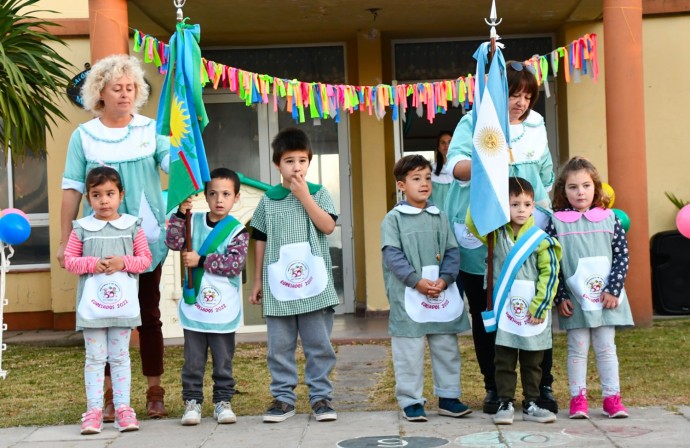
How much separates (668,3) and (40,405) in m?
6.92

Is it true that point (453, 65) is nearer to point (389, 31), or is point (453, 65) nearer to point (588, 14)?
point (389, 31)

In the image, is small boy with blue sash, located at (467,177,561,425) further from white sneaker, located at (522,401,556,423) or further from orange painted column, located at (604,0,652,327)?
orange painted column, located at (604,0,652,327)

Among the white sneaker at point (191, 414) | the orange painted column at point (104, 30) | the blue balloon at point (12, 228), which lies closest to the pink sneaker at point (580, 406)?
the white sneaker at point (191, 414)

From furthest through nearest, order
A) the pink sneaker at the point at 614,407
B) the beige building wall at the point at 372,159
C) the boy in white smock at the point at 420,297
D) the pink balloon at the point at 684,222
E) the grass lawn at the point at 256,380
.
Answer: the beige building wall at the point at 372,159, the pink balloon at the point at 684,222, the grass lawn at the point at 256,380, the boy in white smock at the point at 420,297, the pink sneaker at the point at 614,407

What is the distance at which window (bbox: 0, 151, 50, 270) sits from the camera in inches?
458

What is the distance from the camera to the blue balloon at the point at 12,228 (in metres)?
7.95

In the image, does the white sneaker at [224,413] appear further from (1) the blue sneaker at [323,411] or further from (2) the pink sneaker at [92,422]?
(2) the pink sneaker at [92,422]

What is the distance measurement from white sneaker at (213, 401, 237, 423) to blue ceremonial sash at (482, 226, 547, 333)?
1.33 m

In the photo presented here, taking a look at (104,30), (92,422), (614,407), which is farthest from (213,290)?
(104,30)

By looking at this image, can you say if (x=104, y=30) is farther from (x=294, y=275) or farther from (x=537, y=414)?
(x=537, y=414)

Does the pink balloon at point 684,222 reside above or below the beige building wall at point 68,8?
below

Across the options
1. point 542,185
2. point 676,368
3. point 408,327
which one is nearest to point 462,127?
point 542,185

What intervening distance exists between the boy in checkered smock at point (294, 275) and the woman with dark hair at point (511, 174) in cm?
68

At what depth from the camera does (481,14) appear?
1070cm
